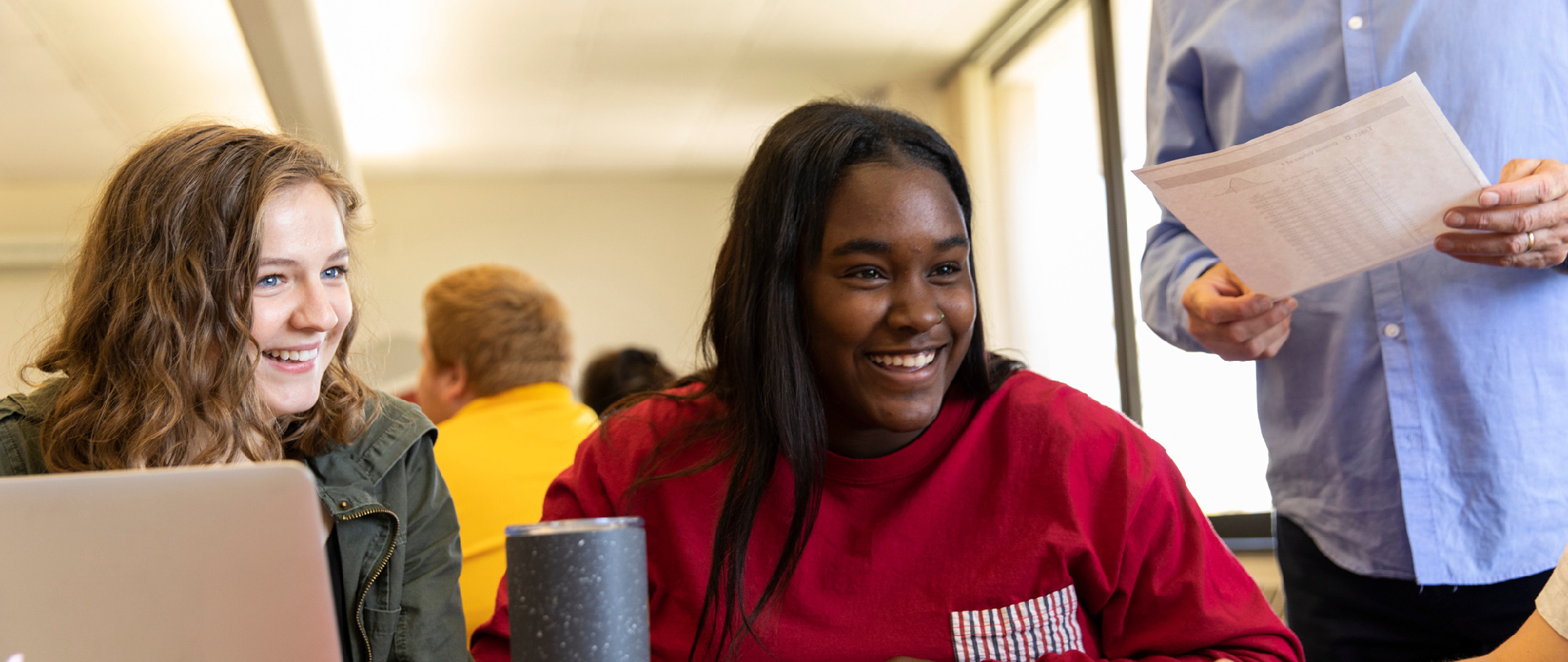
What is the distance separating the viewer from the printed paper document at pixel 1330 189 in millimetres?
983

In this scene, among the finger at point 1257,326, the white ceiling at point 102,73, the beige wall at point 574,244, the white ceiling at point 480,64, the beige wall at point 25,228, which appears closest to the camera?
the finger at point 1257,326

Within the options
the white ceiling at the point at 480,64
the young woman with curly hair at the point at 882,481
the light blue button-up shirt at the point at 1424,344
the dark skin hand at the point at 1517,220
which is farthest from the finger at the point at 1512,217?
the white ceiling at the point at 480,64

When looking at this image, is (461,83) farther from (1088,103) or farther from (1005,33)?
(1088,103)

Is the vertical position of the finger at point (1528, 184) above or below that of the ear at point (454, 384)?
above

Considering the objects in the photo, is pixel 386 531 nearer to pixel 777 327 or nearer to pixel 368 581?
pixel 368 581

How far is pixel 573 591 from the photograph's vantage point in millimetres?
613

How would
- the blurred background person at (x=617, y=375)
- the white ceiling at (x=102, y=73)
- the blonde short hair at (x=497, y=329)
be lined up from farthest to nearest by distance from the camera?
1. the white ceiling at (x=102, y=73)
2. the blurred background person at (x=617, y=375)
3. the blonde short hair at (x=497, y=329)

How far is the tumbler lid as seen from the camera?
61cm

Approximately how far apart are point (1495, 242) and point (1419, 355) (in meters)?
0.20

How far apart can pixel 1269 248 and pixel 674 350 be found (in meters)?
5.54

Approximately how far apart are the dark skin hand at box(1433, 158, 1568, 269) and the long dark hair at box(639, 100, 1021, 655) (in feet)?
1.57

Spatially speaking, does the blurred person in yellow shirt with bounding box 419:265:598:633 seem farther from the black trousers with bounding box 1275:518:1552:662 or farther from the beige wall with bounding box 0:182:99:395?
the beige wall with bounding box 0:182:99:395

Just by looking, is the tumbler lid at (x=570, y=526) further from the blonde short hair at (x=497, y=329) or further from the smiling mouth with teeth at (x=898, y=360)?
the blonde short hair at (x=497, y=329)

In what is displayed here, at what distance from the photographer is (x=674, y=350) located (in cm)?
653
